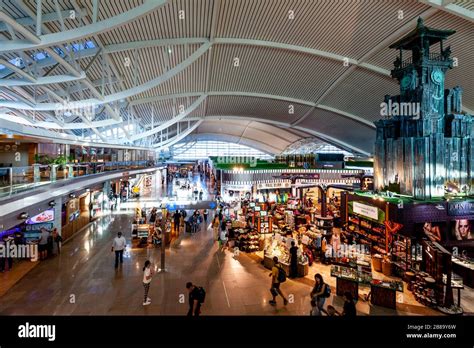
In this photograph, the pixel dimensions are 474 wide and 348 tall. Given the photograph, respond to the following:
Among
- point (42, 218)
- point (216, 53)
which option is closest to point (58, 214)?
point (42, 218)

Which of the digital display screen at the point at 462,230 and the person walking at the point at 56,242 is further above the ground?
the digital display screen at the point at 462,230

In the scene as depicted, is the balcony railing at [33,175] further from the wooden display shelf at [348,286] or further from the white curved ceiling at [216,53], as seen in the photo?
the wooden display shelf at [348,286]

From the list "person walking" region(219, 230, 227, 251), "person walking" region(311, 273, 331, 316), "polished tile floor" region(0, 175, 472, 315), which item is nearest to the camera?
"person walking" region(311, 273, 331, 316)

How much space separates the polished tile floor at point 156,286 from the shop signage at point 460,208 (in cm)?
453

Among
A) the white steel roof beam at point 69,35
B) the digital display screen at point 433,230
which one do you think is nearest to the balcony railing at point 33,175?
the white steel roof beam at point 69,35

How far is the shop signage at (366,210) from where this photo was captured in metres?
9.90

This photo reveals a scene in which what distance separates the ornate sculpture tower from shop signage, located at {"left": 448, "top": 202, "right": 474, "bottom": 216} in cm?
84

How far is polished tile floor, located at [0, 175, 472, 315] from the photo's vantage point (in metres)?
5.88

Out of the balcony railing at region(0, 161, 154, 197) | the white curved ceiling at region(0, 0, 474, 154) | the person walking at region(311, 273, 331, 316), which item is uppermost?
the white curved ceiling at region(0, 0, 474, 154)

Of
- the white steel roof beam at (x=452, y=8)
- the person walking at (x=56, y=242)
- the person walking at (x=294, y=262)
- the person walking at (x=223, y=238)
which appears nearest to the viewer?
the person walking at (x=294, y=262)

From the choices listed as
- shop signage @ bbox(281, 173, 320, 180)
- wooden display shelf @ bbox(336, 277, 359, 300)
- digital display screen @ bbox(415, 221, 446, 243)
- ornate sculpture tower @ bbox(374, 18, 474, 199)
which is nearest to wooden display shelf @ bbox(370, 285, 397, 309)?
wooden display shelf @ bbox(336, 277, 359, 300)

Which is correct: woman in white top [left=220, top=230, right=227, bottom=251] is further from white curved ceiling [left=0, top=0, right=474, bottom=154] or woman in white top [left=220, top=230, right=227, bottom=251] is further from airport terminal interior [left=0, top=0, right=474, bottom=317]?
white curved ceiling [left=0, top=0, right=474, bottom=154]

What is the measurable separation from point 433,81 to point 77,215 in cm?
1757

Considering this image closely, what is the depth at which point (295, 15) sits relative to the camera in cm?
1317
